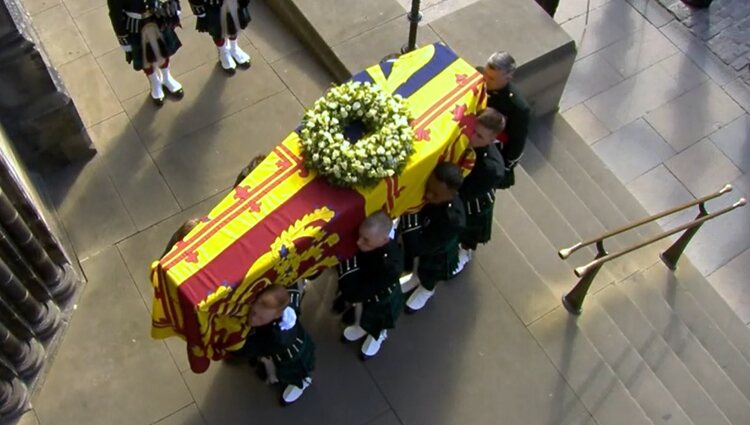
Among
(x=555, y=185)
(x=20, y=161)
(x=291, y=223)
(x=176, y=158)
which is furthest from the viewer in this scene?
(x=555, y=185)

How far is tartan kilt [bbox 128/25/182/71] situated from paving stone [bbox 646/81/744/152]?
4.59 meters

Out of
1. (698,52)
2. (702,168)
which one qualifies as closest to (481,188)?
(702,168)

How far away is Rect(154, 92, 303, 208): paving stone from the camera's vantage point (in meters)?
5.31

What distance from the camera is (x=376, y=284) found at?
13.3 feet

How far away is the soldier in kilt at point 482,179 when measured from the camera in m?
4.15

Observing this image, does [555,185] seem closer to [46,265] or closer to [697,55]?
[697,55]

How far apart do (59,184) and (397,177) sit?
2723 mm

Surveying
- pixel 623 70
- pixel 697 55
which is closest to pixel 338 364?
pixel 623 70

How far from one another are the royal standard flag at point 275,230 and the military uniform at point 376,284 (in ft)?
0.37

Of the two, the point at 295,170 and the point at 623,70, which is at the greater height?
the point at 295,170

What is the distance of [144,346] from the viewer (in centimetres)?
463

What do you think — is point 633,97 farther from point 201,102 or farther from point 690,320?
point 201,102

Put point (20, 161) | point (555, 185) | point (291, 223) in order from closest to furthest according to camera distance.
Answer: point (291, 223) → point (20, 161) → point (555, 185)

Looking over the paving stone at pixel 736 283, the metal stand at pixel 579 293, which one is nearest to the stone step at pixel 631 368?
the metal stand at pixel 579 293
